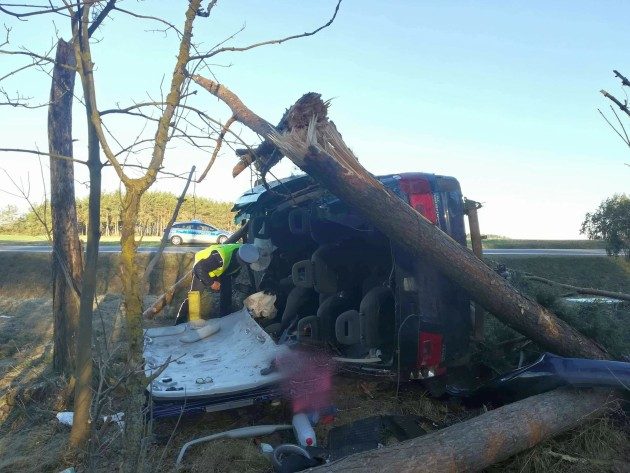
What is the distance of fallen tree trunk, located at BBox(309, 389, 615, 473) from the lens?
280 cm

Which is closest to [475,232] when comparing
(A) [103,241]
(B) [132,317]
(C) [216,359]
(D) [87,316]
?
(C) [216,359]

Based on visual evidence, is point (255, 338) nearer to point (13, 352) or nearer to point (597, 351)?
Answer: point (597, 351)

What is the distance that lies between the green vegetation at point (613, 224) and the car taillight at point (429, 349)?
11.6 meters

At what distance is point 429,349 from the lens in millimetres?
3865

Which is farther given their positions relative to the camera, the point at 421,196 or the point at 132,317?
the point at 421,196

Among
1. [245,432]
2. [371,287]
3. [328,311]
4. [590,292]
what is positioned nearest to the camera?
[245,432]

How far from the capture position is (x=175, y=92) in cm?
296

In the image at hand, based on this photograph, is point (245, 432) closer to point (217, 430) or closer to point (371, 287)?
point (217, 430)

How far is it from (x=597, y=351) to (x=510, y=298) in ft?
2.74

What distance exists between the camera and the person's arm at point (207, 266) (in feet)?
19.2

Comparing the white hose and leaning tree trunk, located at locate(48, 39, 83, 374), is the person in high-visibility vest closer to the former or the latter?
leaning tree trunk, located at locate(48, 39, 83, 374)

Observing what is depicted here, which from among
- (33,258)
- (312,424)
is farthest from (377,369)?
(33,258)

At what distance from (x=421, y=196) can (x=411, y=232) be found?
1.29ft

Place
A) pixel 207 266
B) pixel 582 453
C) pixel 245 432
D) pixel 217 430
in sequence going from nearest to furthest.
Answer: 1. pixel 582 453
2. pixel 245 432
3. pixel 217 430
4. pixel 207 266
